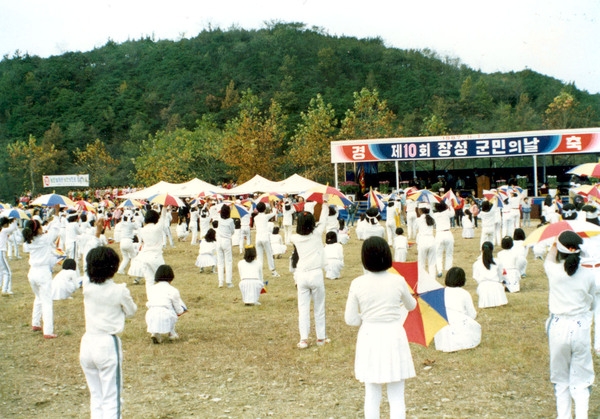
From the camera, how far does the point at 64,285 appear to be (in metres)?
12.7

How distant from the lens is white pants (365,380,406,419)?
479 cm

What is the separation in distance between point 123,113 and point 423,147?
61.5 m

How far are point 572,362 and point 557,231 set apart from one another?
1.01 m

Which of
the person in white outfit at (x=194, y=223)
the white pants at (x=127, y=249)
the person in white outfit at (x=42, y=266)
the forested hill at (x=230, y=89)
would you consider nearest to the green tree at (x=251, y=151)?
the forested hill at (x=230, y=89)

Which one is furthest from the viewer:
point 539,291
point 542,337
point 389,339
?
point 539,291

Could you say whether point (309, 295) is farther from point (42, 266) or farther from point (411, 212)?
point (411, 212)

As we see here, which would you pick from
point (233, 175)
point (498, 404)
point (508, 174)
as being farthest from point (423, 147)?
point (498, 404)

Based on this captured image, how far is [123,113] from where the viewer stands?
3342 inches

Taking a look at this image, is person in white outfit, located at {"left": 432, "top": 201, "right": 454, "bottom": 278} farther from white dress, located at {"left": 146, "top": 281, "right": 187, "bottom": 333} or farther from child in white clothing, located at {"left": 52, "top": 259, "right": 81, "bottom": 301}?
child in white clothing, located at {"left": 52, "top": 259, "right": 81, "bottom": 301}

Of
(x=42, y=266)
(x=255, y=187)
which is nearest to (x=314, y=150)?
(x=255, y=187)

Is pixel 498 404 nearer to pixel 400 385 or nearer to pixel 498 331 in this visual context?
pixel 400 385

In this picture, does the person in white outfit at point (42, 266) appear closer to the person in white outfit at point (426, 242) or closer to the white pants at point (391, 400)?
the white pants at point (391, 400)

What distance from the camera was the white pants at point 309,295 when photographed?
26.6ft

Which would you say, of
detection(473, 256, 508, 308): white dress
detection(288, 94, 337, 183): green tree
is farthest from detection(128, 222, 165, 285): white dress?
detection(288, 94, 337, 183): green tree
